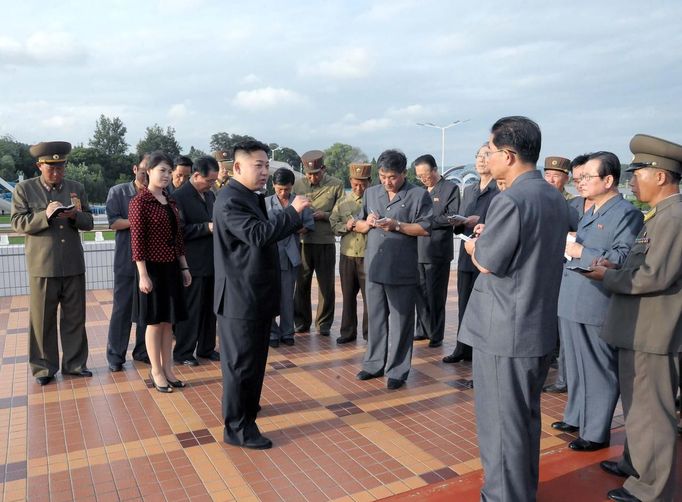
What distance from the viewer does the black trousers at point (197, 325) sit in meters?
5.12

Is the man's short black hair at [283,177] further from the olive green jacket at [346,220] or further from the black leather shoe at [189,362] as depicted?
the black leather shoe at [189,362]

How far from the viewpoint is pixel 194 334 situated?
5203 millimetres

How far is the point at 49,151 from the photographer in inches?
171

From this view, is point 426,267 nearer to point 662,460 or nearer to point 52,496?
point 662,460

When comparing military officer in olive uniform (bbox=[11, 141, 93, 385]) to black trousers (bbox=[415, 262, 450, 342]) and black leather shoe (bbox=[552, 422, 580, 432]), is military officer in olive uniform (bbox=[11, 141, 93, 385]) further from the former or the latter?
black leather shoe (bbox=[552, 422, 580, 432])

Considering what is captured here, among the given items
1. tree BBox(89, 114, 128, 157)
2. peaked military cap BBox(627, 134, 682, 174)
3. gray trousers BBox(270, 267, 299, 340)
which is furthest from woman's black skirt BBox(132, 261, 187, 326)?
tree BBox(89, 114, 128, 157)

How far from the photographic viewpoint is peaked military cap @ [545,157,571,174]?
15.3 feet

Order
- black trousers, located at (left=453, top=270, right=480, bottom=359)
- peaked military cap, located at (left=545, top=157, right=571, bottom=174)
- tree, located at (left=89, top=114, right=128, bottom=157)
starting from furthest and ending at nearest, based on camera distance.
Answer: tree, located at (left=89, top=114, right=128, bottom=157) → black trousers, located at (left=453, top=270, right=480, bottom=359) → peaked military cap, located at (left=545, top=157, right=571, bottom=174)

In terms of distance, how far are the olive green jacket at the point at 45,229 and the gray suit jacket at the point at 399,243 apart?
2442 mm

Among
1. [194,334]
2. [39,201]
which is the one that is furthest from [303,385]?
[39,201]

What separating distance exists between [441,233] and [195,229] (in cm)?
257

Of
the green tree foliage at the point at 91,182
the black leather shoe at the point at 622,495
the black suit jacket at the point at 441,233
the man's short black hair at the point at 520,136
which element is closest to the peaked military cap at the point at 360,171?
the black suit jacket at the point at 441,233

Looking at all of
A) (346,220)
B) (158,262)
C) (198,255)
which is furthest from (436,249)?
(158,262)

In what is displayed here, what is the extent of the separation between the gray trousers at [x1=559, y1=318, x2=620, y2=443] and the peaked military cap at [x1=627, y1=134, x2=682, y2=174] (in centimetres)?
105
